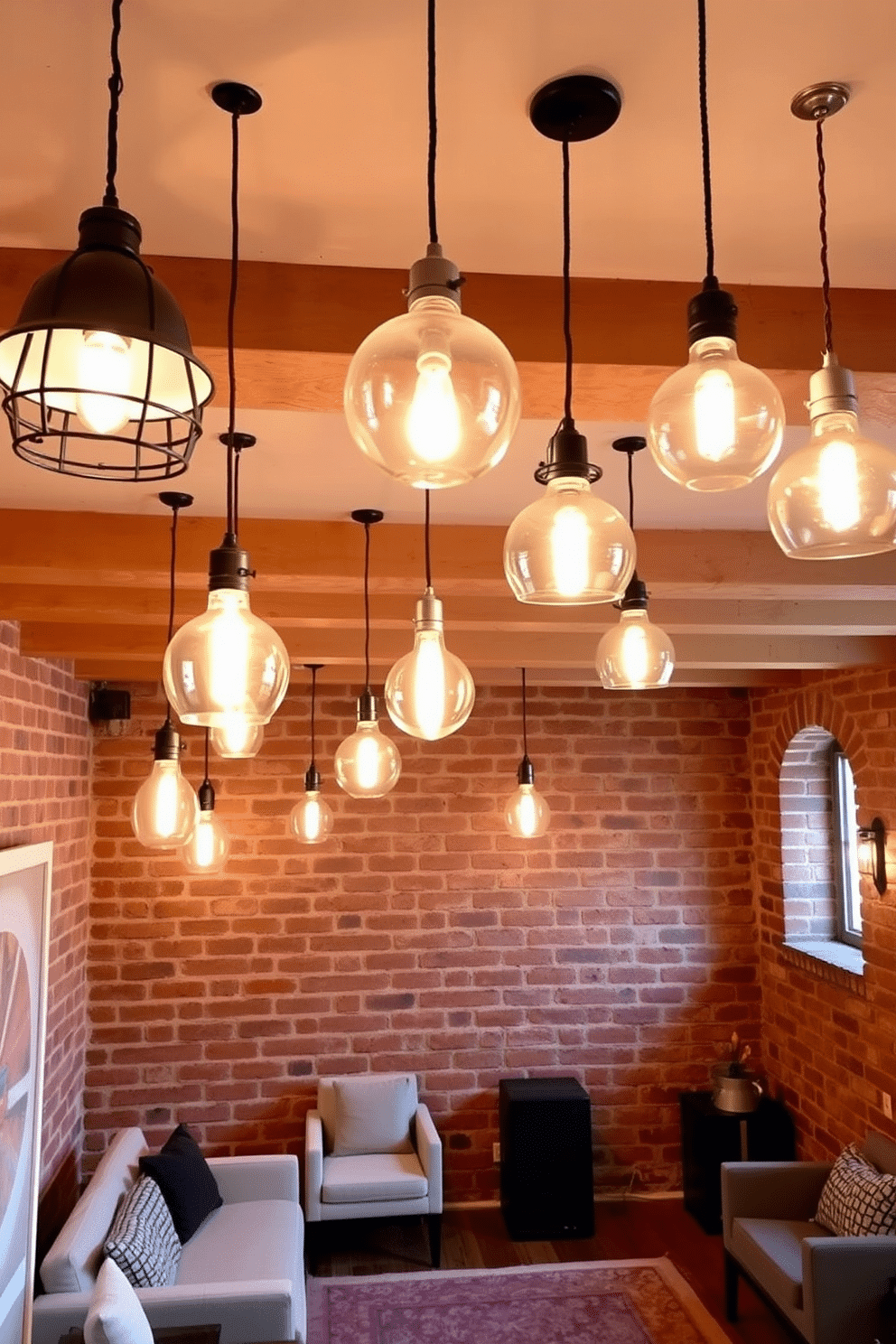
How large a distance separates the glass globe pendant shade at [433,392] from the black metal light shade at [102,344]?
0.13 m

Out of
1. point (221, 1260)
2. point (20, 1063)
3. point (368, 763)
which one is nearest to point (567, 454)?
point (368, 763)

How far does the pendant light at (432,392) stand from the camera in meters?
0.76

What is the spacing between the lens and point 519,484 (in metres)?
2.38

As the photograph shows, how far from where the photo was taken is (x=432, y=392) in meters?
0.77

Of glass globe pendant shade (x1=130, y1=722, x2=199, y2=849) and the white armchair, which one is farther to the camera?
the white armchair

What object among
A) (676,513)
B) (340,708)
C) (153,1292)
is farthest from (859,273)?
(340,708)

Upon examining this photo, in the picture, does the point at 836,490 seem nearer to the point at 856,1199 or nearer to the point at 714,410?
the point at 714,410

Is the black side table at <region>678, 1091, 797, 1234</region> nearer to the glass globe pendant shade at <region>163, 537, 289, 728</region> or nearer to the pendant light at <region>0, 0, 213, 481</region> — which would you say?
the glass globe pendant shade at <region>163, 537, 289, 728</region>

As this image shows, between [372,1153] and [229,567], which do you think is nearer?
[229,567]

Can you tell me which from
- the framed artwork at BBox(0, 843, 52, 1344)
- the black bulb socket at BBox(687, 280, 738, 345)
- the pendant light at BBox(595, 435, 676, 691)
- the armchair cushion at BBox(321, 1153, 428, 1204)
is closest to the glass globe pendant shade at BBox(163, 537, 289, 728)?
the black bulb socket at BBox(687, 280, 738, 345)

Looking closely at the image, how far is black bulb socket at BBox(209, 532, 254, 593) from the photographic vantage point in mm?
1206

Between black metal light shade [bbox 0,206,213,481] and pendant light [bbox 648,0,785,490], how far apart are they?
0.40 m

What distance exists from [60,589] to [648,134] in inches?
92.0

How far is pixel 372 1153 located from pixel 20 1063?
91.9 inches
